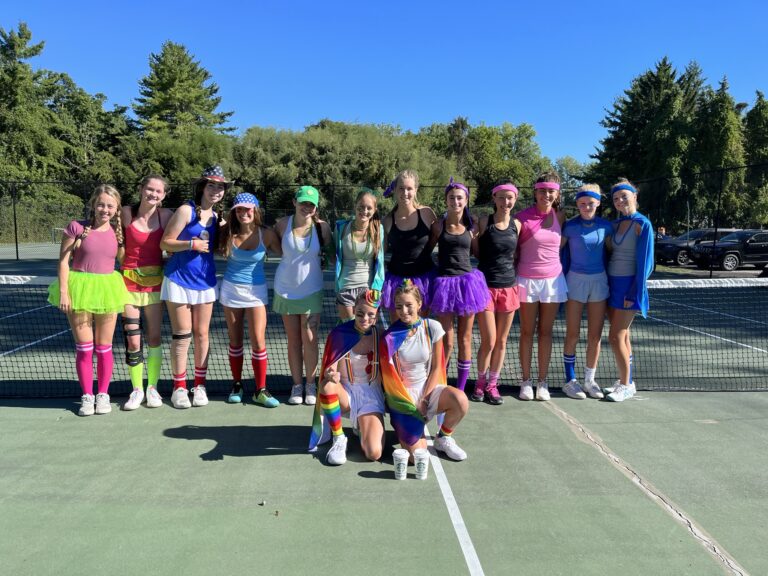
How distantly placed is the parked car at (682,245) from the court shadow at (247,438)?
20500 millimetres

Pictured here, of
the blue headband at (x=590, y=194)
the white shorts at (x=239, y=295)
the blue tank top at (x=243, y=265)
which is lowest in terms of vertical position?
the white shorts at (x=239, y=295)

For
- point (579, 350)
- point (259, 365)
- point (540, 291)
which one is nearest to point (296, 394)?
point (259, 365)

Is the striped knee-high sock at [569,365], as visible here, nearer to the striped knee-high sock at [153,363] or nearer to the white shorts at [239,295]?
Result: the white shorts at [239,295]

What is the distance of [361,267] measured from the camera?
4285 mm

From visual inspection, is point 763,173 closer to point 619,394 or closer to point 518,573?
point 619,394

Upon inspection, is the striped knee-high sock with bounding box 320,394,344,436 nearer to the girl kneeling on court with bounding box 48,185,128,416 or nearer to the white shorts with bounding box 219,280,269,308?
the white shorts with bounding box 219,280,269,308

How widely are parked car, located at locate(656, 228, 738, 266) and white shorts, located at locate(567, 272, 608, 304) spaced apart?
18.5 metres

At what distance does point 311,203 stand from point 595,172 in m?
46.6

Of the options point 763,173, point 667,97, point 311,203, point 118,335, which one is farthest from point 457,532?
point 667,97

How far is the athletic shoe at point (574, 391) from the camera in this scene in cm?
488

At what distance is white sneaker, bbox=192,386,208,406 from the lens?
4648 millimetres

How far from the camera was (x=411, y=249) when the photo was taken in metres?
4.30

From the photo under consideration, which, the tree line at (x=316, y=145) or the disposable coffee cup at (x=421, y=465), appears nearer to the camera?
the disposable coffee cup at (x=421, y=465)

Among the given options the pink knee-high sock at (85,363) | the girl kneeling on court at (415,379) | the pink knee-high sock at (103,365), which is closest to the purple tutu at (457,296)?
the girl kneeling on court at (415,379)
